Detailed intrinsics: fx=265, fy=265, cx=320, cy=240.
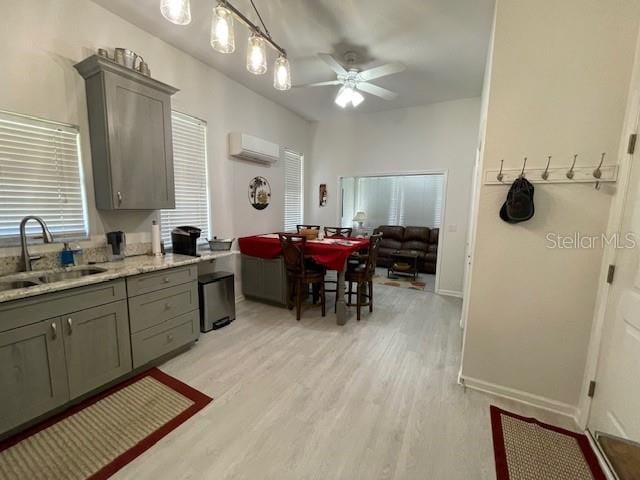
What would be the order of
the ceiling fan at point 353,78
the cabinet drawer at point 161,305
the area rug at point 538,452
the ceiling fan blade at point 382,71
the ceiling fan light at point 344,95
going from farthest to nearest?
the ceiling fan light at point 344,95 → the ceiling fan at point 353,78 → the ceiling fan blade at point 382,71 → the cabinet drawer at point 161,305 → the area rug at point 538,452

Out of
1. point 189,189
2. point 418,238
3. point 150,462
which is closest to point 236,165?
point 189,189

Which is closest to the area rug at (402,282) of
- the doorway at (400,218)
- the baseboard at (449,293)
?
the doorway at (400,218)

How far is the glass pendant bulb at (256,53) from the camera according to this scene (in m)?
1.91

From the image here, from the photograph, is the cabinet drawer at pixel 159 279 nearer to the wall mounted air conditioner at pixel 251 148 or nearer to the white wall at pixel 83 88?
the white wall at pixel 83 88

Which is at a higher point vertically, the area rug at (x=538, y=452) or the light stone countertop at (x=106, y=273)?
the light stone countertop at (x=106, y=273)

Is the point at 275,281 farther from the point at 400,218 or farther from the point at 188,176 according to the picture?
the point at 400,218

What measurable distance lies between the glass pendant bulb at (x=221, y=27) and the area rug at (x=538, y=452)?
2980mm

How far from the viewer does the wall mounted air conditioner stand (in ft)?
11.6

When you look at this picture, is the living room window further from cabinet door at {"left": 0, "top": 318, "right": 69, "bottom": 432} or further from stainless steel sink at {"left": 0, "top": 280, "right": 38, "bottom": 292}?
cabinet door at {"left": 0, "top": 318, "right": 69, "bottom": 432}

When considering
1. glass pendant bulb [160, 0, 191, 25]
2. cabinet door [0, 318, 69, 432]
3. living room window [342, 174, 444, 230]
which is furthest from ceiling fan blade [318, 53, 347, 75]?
living room window [342, 174, 444, 230]

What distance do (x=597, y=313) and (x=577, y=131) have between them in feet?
3.81

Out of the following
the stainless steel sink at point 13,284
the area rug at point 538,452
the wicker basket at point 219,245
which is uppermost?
the wicker basket at point 219,245

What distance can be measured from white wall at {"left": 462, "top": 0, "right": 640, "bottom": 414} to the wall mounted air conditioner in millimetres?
2821

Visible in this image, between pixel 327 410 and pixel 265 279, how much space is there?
82.1 inches
